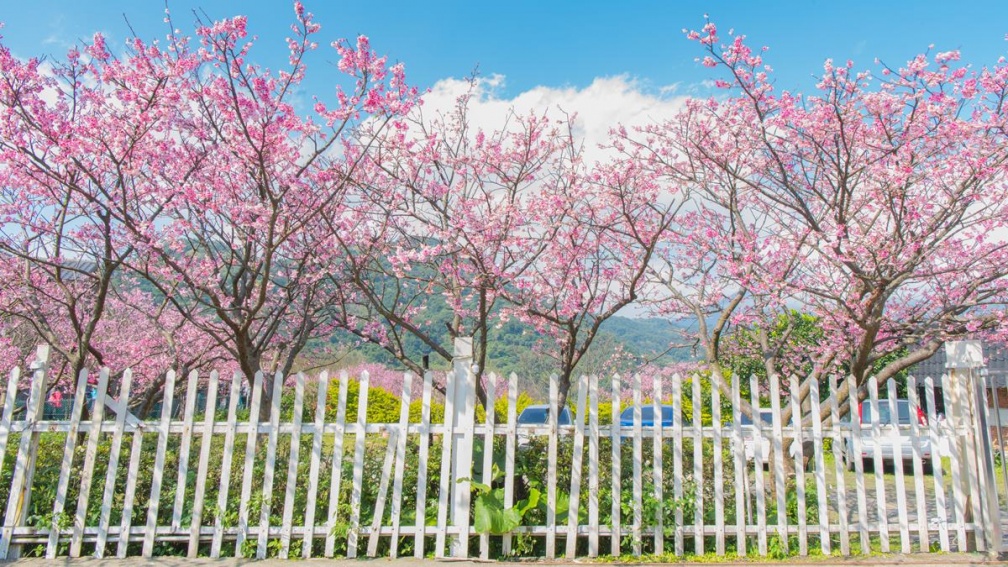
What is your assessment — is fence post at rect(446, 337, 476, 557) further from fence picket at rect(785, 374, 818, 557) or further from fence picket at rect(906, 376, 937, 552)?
fence picket at rect(906, 376, 937, 552)

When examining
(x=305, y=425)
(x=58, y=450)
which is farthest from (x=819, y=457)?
(x=58, y=450)

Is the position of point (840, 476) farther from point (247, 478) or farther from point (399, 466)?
point (247, 478)

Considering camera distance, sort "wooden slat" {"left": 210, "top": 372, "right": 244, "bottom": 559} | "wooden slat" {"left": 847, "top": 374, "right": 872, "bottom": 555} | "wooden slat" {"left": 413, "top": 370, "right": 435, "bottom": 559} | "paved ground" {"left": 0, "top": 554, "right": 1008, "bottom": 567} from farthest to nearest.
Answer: "wooden slat" {"left": 847, "top": 374, "right": 872, "bottom": 555} → "wooden slat" {"left": 413, "top": 370, "right": 435, "bottom": 559} → "wooden slat" {"left": 210, "top": 372, "right": 244, "bottom": 559} → "paved ground" {"left": 0, "top": 554, "right": 1008, "bottom": 567}

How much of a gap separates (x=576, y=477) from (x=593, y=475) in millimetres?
126

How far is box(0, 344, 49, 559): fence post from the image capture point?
15.0 feet

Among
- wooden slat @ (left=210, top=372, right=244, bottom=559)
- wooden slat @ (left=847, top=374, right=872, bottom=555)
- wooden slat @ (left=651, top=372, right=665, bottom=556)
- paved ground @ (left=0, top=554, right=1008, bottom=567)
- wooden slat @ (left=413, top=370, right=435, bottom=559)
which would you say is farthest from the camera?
wooden slat @ (left=847, top=374, right=872, bottom=555)

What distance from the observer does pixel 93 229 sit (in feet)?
22.9

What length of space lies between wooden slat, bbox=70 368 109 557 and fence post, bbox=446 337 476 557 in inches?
97.3

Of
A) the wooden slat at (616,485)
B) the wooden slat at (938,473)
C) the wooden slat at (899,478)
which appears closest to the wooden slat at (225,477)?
the wooden slat at (616,485)

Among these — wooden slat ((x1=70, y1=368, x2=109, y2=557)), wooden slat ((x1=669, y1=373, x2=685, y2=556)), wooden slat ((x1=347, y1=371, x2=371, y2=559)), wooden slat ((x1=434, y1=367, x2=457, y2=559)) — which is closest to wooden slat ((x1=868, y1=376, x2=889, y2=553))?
wooden slat ((x1=669, y1=373, x2=685, y2=556))

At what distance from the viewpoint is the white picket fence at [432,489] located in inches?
182

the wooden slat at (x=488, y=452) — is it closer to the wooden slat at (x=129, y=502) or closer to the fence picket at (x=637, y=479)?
the fence picket at (x=637, y=479)

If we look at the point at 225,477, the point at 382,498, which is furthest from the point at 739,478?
the point at 225,477

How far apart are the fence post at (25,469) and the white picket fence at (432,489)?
1 centimetres
